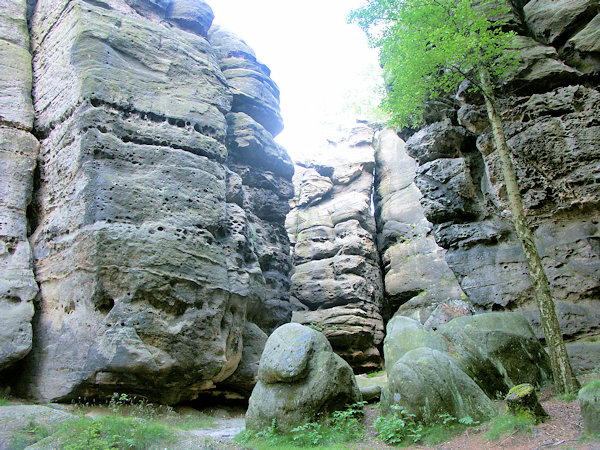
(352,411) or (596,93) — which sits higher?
(596,93)

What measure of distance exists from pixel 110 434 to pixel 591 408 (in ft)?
22.5

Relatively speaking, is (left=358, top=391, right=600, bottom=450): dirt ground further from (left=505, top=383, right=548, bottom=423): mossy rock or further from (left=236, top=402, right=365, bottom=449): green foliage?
(left=236, top=402, right=365, bottom=449): green foliage

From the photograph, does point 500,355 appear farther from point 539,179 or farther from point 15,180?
point 15,180

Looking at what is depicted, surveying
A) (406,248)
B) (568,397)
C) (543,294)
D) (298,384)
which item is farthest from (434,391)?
(406,248)

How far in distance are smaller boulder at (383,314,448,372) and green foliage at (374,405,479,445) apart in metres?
2.32

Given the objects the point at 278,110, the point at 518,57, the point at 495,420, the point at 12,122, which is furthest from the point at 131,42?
the point at 495,420

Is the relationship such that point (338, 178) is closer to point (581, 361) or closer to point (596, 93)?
point (596, 93)

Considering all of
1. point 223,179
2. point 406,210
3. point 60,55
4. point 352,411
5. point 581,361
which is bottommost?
point 352,411

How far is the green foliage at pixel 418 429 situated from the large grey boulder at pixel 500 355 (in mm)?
2121

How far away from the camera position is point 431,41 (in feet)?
33.0

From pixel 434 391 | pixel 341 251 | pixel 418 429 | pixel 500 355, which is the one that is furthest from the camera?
pixel 341 251

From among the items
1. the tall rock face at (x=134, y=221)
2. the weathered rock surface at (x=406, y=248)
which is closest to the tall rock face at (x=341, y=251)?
Result: the weathered rock surface at (x=406, y=248)

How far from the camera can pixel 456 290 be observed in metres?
18.6

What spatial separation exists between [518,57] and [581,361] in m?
7.84
